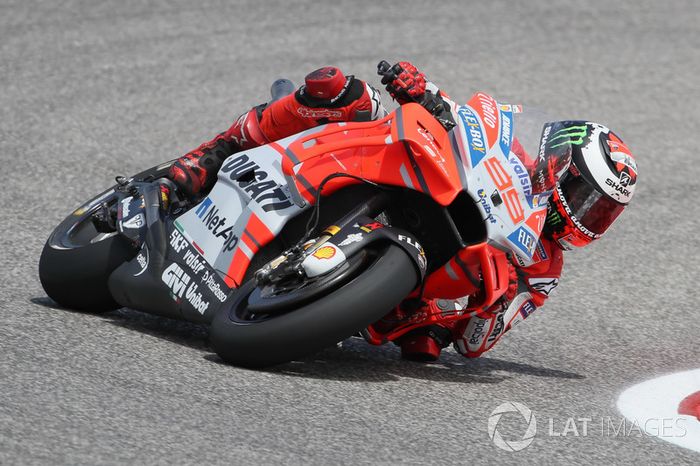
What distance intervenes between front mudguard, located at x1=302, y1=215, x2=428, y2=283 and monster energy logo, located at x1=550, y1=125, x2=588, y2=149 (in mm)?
912

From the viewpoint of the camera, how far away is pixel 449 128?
5.07 m

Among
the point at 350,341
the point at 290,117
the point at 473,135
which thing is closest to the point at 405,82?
the point at 473,135

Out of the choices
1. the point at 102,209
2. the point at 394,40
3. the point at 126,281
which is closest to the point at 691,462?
the point at 126,281

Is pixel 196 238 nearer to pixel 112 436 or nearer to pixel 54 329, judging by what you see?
pixel 54 329

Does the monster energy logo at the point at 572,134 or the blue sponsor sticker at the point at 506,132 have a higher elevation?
the blue sponsor sticker at the point at 506,132

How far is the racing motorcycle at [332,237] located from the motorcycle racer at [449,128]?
11 centimetres

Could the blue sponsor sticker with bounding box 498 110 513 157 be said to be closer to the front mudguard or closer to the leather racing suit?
the leather racing suit

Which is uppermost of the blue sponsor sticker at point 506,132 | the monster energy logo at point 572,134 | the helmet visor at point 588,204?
the blue sponsor sticker at point 506,132

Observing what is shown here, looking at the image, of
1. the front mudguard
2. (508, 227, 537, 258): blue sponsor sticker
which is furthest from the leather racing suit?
the front mudguard

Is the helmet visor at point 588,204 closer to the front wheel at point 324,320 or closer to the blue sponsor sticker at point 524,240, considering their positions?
the blue sponsor sticker at point 524,240

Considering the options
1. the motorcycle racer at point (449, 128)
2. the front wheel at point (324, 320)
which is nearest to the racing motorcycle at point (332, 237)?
the front wheel at point (324, 320)

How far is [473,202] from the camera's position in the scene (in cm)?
490

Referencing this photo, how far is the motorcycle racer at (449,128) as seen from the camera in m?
5.24

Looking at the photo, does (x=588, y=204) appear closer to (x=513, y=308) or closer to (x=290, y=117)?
(x=513, y=308)
